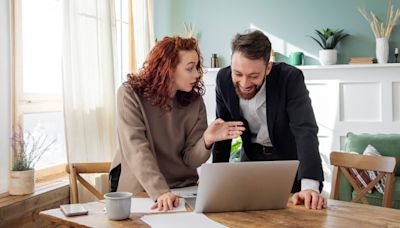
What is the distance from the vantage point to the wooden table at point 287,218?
4.51ft

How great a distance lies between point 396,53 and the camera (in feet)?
14.0

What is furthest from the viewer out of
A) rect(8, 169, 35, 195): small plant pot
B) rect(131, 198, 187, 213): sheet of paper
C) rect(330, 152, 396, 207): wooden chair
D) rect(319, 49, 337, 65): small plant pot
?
rect(319, 49, 337, 65): small plant pot

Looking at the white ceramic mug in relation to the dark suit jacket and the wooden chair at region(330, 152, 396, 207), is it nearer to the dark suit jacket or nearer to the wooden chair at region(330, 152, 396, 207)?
the dark suit jacket

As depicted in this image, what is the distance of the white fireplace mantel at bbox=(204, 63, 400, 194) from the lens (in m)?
4.30

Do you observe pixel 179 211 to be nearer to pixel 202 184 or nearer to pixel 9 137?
pixel 202 184

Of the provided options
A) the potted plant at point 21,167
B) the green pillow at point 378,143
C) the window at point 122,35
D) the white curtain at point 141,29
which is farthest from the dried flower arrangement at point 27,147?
the green pillow at point 378,143

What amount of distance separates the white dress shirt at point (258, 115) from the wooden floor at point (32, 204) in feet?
4.37

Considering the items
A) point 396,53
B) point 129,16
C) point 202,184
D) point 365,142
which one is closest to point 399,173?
point 365,142

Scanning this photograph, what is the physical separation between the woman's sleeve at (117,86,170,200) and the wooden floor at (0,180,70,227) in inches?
36.6

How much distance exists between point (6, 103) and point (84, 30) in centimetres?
89

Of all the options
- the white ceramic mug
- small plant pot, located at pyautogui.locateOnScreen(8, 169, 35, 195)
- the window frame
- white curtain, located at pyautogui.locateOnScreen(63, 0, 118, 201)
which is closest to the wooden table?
the white ceramic mug

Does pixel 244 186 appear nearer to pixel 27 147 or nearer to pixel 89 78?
pixel 27 147

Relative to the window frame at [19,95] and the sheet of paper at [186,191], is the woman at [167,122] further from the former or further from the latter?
the window frame at [19,95]

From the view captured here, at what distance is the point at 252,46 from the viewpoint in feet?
5.88
